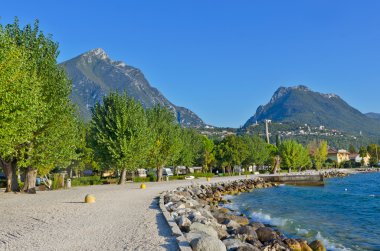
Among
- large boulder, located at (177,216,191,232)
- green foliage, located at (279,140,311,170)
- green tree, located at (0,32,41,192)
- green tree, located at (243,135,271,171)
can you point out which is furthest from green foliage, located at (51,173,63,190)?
green foliage, located at (279,140,311,170)

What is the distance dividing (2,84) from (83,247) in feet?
46.6

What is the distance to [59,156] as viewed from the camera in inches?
1469

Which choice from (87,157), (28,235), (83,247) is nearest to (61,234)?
(28,235)

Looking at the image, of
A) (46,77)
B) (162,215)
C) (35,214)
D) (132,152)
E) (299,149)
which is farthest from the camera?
(299,149)

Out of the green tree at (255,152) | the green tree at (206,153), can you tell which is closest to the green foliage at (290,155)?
the green tree at (255,152)

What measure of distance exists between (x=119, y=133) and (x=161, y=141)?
14.1m

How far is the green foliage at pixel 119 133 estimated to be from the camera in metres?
51.5

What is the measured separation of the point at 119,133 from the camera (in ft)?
171

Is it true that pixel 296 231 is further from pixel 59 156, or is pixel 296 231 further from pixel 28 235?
pixel 59 156

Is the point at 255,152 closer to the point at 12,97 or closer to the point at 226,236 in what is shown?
the point at 12,97

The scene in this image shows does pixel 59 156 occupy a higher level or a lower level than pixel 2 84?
lower

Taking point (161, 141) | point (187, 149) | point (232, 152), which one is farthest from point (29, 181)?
point (232, 152)

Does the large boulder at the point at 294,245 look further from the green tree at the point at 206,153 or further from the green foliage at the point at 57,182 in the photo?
the green tree at the point at 206,153

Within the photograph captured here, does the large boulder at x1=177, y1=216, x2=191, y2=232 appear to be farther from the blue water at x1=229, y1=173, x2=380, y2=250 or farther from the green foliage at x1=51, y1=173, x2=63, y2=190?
the green foliage at x1=51, y1=173, x2=63, y2=190
